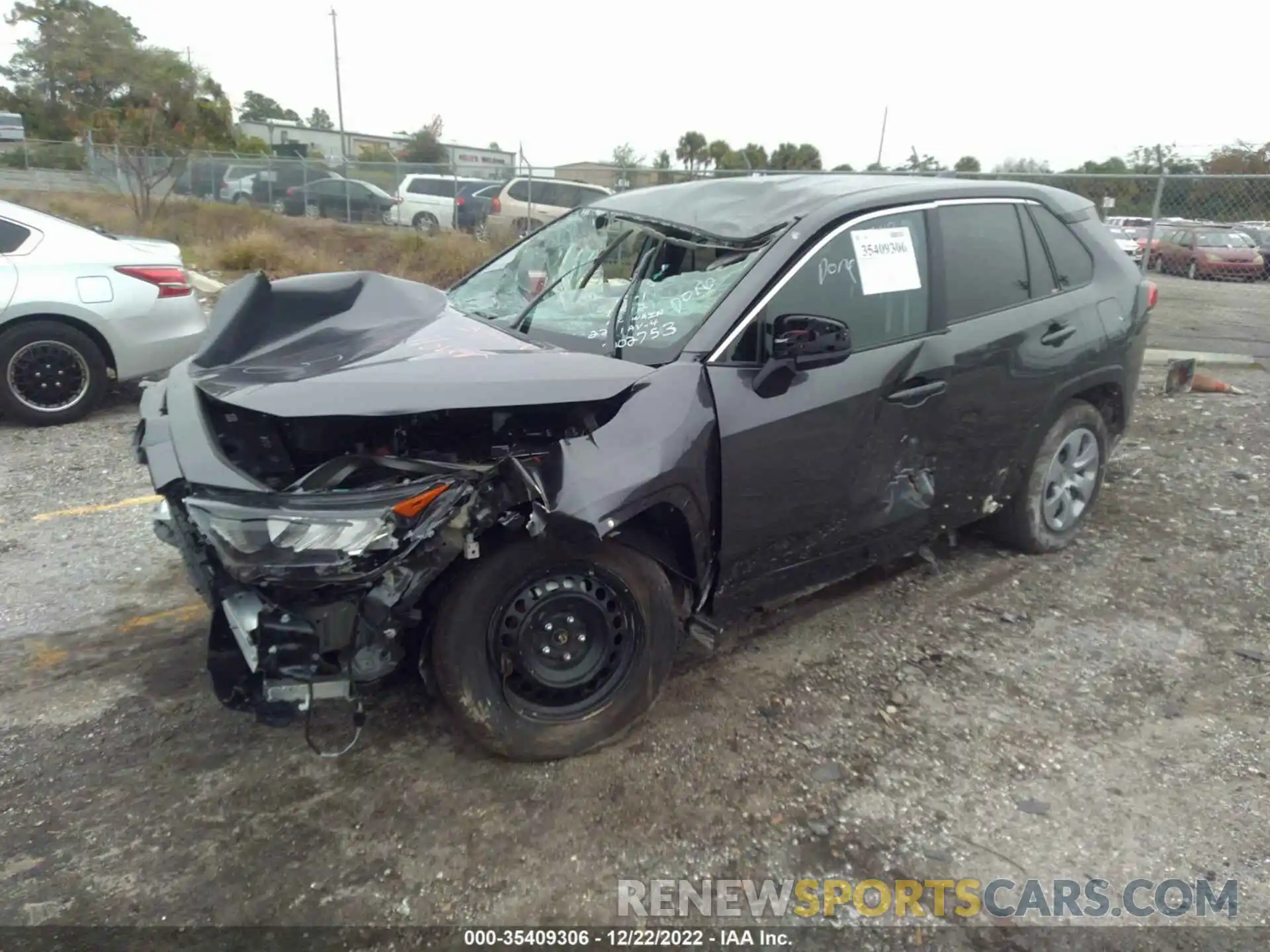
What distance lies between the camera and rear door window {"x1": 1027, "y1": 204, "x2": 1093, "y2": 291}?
14.2 ft

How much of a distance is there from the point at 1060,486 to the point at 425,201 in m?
18.0

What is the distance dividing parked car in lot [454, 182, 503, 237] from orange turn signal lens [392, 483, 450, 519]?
15.0 metres

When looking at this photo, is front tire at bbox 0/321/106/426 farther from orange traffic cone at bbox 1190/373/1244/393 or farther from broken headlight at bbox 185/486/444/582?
orange traffic cone at bbox 1190/373/1244/393

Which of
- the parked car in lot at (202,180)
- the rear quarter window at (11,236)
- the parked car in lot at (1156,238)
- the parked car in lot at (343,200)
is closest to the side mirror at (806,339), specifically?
the rear quarter window at (11,236)

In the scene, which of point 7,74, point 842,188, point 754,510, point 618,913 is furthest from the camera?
point 7,74

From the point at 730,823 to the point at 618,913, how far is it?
0.48m

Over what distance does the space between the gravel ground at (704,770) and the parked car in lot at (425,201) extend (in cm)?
Result: 1603

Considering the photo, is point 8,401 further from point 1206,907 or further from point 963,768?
point 1206,907

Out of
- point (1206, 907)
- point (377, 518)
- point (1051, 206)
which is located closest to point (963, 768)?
point (1206, 907)

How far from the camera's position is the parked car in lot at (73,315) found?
6.32 metres

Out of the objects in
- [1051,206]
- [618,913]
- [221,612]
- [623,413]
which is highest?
[1051,206]

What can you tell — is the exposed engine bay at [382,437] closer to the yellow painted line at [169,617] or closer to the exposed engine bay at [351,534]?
the exposed engine bay at [351,534]

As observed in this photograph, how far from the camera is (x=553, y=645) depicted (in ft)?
9.49

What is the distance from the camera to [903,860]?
8.56ft
